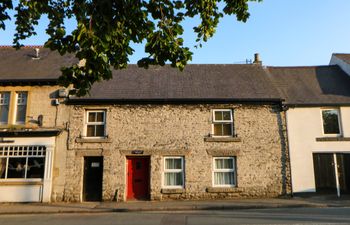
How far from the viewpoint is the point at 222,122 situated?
1717 cm

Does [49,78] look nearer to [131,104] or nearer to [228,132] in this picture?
[131,104]

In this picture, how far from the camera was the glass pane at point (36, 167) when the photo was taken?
16.2m

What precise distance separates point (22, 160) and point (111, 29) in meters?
12.4

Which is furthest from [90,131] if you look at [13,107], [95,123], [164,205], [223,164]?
[223,164]

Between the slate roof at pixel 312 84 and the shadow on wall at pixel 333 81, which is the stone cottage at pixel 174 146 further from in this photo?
the shadow on wall at pixel 333 81

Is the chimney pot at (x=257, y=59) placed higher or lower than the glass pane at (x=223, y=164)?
higher

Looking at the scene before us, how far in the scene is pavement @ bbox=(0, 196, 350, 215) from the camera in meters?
13.5

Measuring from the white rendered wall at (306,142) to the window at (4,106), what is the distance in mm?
14864

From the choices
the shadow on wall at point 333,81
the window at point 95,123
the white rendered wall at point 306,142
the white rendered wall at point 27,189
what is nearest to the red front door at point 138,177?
the window at point 95,123

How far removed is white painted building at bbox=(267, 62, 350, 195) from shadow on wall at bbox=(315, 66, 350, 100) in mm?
108

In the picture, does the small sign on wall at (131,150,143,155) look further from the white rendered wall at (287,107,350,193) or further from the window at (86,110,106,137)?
the white rendered wall at (287,107,350,193)

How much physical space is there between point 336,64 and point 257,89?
749 centimetres

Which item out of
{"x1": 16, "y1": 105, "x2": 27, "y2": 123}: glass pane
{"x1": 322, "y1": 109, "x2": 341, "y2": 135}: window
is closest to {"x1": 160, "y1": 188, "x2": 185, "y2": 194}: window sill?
{"x1": 16, "y1": 105, "x2": 27, "y2": 123}: glass pane

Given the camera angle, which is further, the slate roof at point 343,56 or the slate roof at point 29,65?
the slate roof at point 343,56
